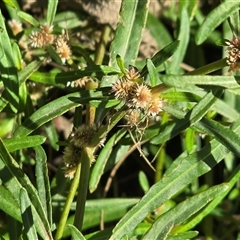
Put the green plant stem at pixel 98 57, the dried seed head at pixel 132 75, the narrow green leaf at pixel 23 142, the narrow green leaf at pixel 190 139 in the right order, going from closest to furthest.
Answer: the dried seed head at pixel 132 75, the narrow green leaf at pixel 23 142, the green plant stem at pixel 98 57, the narrow green leaf at pixel 190 139

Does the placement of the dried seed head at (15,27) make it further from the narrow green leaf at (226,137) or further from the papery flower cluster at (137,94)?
the narrow green leaf at (226,137)

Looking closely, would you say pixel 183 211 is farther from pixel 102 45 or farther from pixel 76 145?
pixel 102 45

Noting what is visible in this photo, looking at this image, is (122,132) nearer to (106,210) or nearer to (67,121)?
(106,210)

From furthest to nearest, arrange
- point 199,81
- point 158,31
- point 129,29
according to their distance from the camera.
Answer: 1. point 158,31
2. point 129,29
3. point 199,81

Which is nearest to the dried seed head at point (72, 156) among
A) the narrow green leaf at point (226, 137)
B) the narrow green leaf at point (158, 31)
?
the narrow green leaf at point (226, 137)

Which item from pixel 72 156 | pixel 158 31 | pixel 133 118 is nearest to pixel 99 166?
pixel 72 156

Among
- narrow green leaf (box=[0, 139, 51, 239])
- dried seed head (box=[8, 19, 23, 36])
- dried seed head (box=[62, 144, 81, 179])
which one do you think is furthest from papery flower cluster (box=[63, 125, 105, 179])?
dried seed head (box=[8, 19, 23, 36])

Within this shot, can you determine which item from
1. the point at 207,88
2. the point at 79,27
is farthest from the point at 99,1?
the point at 207,88
